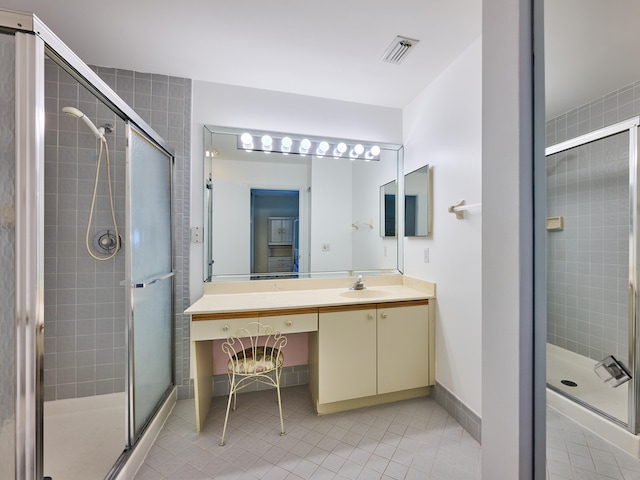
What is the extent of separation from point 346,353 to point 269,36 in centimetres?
210

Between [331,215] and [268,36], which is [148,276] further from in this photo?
[268,36]

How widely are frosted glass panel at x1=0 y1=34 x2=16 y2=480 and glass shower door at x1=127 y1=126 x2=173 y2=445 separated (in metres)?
0.58

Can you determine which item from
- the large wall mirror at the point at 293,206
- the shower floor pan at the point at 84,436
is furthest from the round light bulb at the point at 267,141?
the shower floor pan at the point at 84,436

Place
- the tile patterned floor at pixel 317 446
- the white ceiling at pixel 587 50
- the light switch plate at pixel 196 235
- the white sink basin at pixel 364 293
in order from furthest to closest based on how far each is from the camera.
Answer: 1. the white sink basin at pixel 364 293
2. the light switch plate at pixel 196 235
3. the tile patterned floor at pixel 317 446
4. the white ceiling at pixel 587 50

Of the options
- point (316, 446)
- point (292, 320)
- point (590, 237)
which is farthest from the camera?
point (292, 320)

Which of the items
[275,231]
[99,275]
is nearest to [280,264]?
[275,231]

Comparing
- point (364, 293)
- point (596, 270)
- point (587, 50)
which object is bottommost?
point (364, 293)

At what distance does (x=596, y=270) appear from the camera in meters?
→ 0.85

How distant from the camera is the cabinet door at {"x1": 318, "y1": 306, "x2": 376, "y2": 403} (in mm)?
1784

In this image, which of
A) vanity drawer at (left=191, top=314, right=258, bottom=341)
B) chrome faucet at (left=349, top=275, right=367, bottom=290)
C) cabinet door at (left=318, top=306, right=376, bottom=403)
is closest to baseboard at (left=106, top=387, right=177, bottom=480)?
vanity drawer at (left=191, top=314, right=258, bottom=341)

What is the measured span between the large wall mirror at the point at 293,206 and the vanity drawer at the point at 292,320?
55 centimetres

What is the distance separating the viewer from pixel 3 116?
81cm

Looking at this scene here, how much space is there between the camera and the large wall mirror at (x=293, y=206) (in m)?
2.15

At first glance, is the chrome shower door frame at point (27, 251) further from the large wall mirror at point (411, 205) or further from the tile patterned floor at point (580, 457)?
the large wall mirror at point (411, 205)
